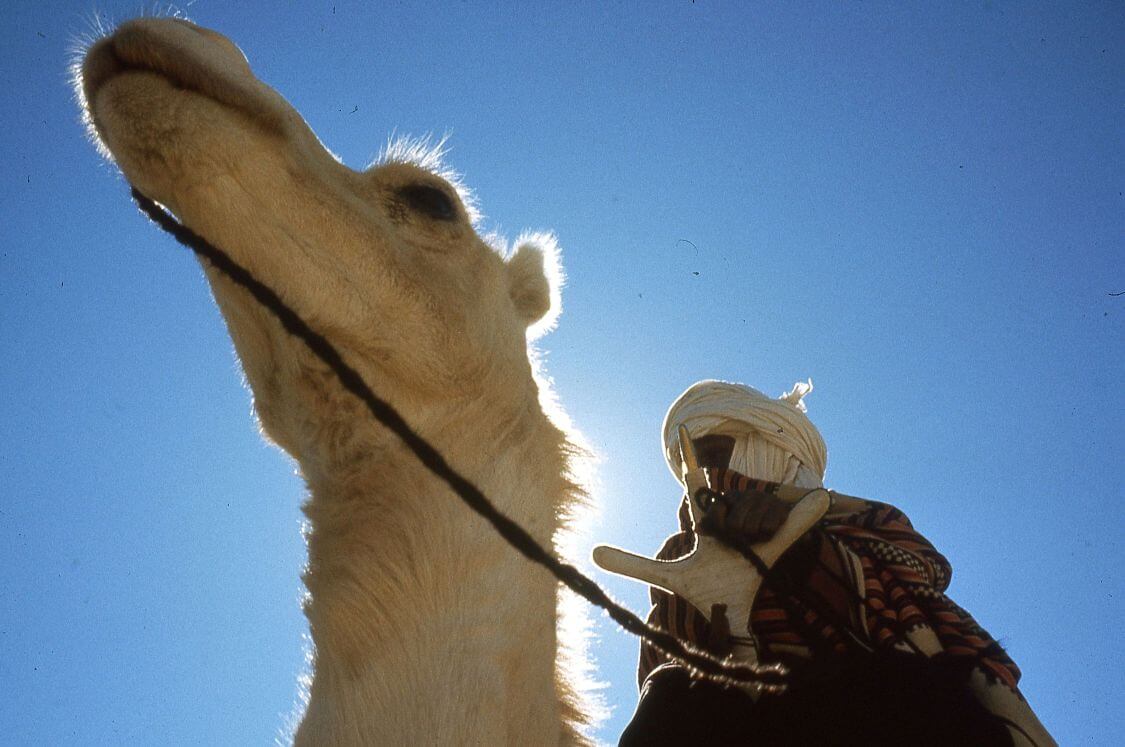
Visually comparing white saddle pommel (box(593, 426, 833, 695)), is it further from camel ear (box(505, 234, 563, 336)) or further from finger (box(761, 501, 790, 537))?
camel ear (box(505, 234, 563, 336))

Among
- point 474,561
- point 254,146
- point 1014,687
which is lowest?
point 474,561

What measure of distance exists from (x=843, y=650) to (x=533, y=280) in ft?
4.47

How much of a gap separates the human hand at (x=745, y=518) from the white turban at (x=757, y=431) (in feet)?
1.79

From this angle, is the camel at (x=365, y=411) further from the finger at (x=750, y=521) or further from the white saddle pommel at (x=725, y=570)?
the finger at (x=750, y=521)

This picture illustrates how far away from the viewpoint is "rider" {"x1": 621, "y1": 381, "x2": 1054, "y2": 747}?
1.80 metres

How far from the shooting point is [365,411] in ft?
6.62

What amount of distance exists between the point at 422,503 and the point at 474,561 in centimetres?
17

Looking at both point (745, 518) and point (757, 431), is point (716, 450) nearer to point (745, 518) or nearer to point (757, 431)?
point (757, 431)

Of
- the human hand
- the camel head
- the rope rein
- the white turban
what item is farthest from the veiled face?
the rope rein

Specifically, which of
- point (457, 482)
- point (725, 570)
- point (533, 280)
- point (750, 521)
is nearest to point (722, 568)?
point (725, 570)

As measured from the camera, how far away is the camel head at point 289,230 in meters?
1.87

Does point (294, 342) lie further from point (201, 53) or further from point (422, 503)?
point (201, 53)

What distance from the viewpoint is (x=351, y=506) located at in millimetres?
1966

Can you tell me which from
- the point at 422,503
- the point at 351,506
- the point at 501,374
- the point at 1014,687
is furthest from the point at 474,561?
the point at 1014,687
